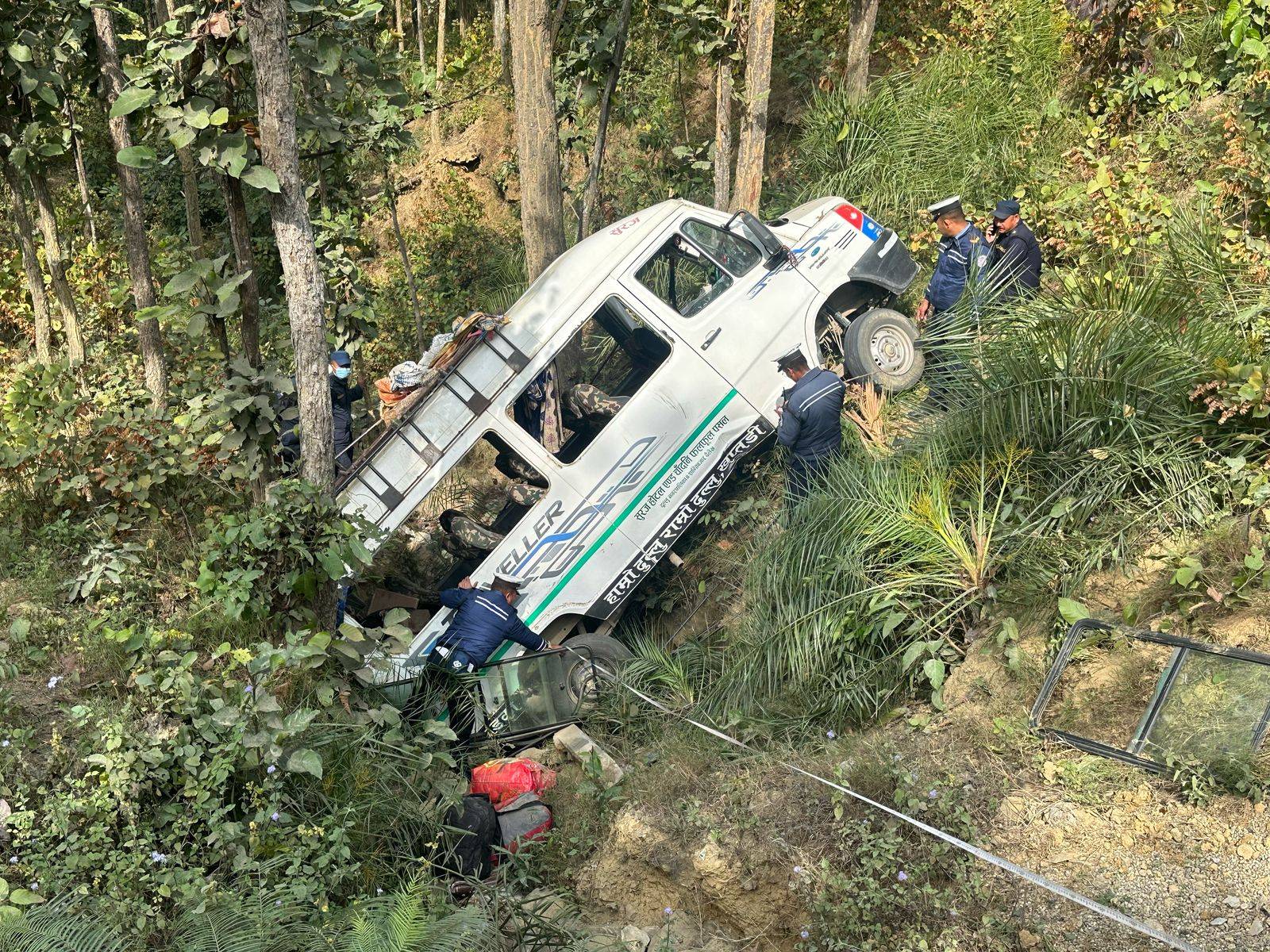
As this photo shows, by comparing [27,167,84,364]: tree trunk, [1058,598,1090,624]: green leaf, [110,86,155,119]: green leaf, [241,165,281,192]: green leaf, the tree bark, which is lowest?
[1058,598,1090,624]: green leaf

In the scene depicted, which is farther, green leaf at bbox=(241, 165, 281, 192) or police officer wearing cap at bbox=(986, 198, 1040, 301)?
police officer wearing cap at bbox=(986, 198, 1040, 301)

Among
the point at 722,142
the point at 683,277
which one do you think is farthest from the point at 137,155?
the point at 722,142

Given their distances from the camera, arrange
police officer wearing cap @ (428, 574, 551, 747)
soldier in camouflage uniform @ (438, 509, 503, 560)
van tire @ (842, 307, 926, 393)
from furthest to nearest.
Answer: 1. van tire @ (842, 307, 926, 393)
2. soldier in camouflage uniform @ (438, 509, 503, 560)
3. police officer wearing cap @ (428, 574, 551, 747)

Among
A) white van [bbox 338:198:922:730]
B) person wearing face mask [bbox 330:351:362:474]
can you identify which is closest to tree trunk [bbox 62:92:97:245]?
person wearing face mask [bbox 330:351:362:474]

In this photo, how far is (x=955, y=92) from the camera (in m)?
10.9

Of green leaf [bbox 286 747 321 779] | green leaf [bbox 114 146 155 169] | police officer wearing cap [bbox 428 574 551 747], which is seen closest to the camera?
green leaf [bbox 286 747 321 779]

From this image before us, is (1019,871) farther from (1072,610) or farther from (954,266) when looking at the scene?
(954,266)

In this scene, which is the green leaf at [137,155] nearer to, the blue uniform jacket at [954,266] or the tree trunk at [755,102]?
the blue uniform jacket at [954,266]

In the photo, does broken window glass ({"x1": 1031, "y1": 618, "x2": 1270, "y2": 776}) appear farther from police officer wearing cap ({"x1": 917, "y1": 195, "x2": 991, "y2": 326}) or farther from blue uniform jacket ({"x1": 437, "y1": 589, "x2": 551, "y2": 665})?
police officer wearing cap ({"x1": 917, "y1": 195, "x2": 991, "y2": 326})

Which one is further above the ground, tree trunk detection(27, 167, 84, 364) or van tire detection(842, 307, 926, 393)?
tree trunk detection(27, 167, 84, 364)

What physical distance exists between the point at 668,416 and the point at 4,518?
4762 millimetres

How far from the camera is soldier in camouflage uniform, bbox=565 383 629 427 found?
6.94 m

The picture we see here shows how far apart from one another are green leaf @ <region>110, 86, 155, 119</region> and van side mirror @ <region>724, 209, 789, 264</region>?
12.1ft

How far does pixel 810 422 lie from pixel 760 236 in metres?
1.45
